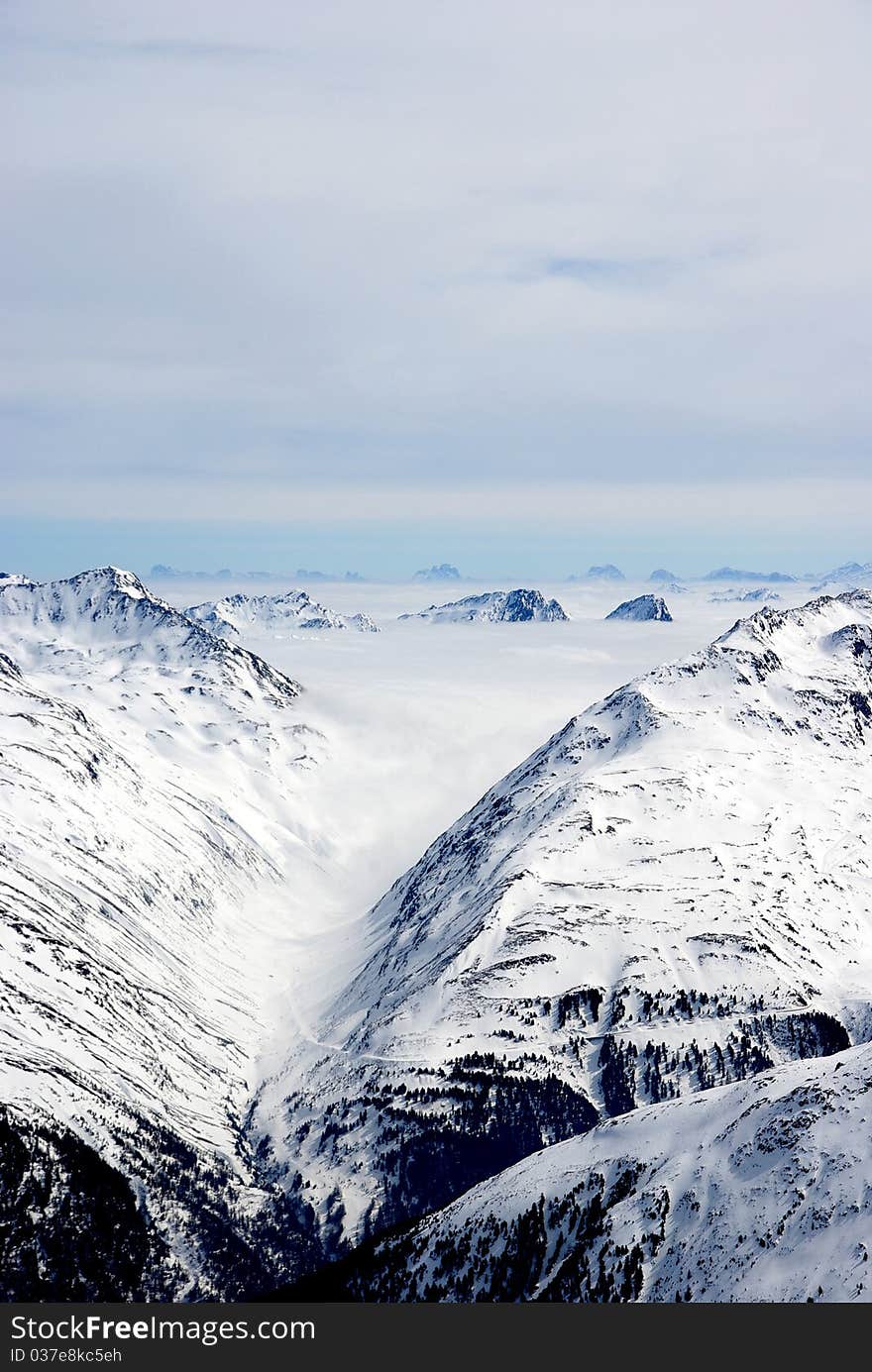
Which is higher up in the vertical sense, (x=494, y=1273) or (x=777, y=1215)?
(x=777, y=1215)

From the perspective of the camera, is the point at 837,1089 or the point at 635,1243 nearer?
the point at 635,1243
